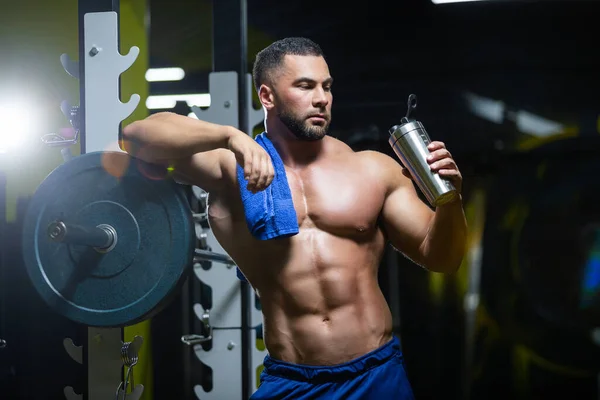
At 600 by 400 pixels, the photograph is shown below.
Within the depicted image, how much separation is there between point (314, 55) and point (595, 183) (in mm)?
3746

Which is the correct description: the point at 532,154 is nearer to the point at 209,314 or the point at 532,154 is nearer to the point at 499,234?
the point at 499,234

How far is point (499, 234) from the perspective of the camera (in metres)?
5.03

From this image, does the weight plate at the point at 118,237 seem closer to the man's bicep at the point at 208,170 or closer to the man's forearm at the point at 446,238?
the man's bicep at the point at 208,170

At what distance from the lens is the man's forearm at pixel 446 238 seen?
5.37 ft

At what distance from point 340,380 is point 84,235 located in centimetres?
68

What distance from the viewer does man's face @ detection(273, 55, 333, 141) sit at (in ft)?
5.63

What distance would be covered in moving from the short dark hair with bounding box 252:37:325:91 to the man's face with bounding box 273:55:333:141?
0.06 ft

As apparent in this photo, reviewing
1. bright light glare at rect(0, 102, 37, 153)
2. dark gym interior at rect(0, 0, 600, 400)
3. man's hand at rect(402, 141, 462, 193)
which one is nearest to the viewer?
man's hand at rect(402, 141, 462, 193)

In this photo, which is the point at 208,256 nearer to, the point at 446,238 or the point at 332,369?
the point at 332,369

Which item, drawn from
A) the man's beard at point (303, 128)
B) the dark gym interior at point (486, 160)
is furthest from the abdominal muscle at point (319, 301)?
the dark gym interior at point (486, 160)

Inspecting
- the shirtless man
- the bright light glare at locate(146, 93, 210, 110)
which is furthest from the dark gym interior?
the shirtless man

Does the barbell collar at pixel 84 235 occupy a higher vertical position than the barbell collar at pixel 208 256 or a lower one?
higher

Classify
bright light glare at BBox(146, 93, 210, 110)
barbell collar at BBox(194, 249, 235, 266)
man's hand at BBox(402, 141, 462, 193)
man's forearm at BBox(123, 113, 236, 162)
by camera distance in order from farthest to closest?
1. bright light glare at BBox(146, 93, 210, 110)
2. barbell collar at BBox(194, 249, 235, 266)
3. man's forearm at BBox(123, 113, 236, 162)
4. man's hand at BBox(402, 141, 462, 193)

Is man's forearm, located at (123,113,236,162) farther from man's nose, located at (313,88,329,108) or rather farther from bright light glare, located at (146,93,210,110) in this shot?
bright light glare, located at (146,93,210,110)
